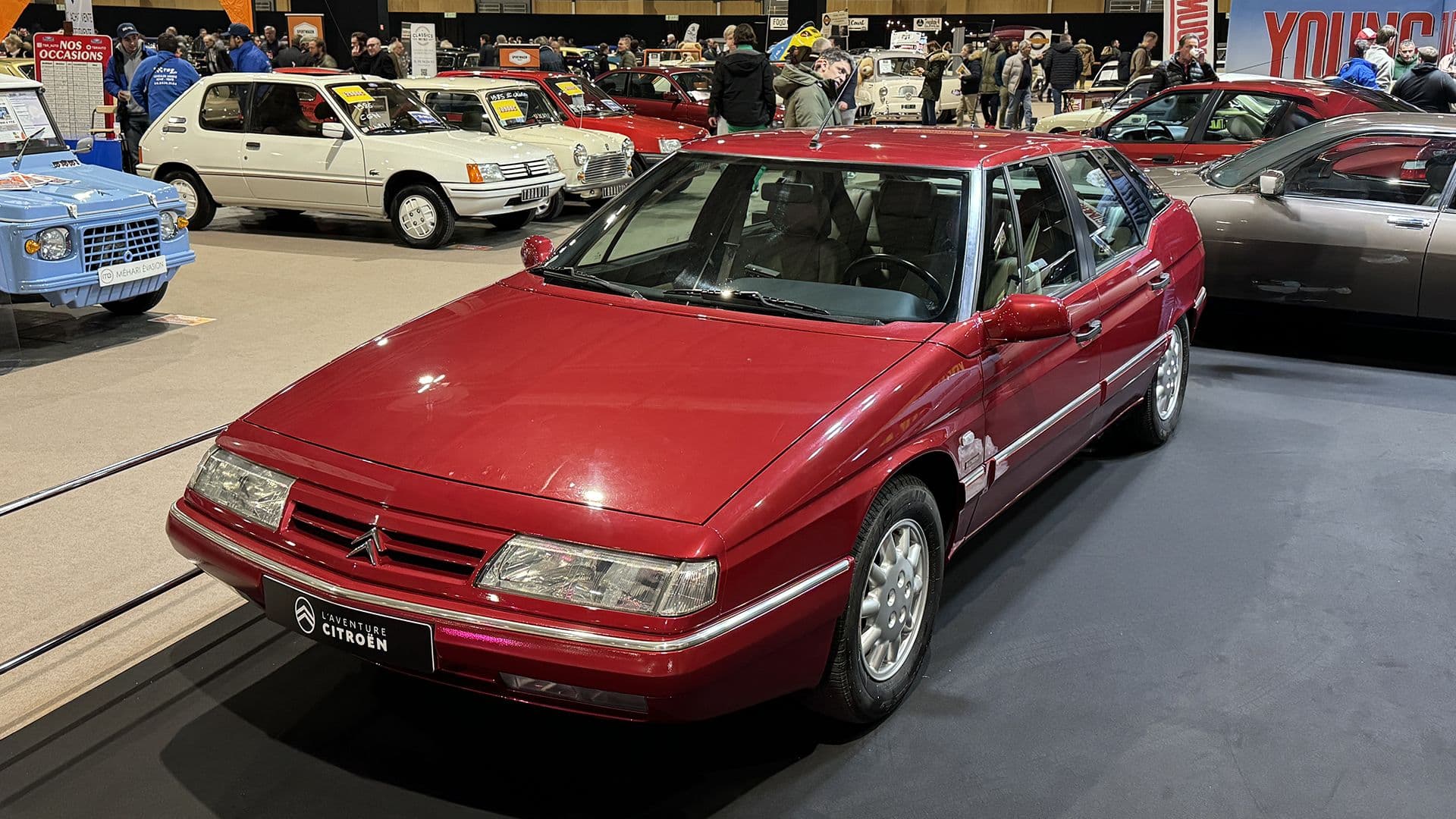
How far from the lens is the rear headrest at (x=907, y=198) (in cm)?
379

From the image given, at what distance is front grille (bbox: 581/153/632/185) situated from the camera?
11828mm

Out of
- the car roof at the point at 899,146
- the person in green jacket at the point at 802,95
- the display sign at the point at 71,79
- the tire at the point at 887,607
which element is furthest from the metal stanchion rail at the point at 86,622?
the person in green jacket at the point at 802,95

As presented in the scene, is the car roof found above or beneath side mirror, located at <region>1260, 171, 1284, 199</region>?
above

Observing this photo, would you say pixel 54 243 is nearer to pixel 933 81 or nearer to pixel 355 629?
pixel 355 629

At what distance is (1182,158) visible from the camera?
33.0 feet

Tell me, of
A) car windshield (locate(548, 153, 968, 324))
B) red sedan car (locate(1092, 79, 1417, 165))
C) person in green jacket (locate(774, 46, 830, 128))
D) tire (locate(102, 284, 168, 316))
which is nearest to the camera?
car windshield (locate(548, 153, 968, 324))

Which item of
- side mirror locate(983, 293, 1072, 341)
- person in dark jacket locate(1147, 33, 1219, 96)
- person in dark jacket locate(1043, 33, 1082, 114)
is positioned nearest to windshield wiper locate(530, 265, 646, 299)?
side mirror locate(983, 293, 1072, 341)

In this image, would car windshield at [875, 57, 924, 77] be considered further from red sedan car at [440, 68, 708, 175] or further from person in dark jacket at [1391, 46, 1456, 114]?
person in dark jacket at [1391, 46, 1456, 114]

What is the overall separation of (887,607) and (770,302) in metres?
1.00

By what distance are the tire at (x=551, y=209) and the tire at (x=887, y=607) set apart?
9.04 metres

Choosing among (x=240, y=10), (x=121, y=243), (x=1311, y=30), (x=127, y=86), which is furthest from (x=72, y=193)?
(x=1311, y=30)

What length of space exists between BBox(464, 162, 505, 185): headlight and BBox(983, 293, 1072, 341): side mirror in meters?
7.64

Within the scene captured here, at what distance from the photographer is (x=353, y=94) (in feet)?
35.3

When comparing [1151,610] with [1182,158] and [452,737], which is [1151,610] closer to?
[452,737]
